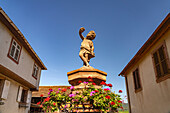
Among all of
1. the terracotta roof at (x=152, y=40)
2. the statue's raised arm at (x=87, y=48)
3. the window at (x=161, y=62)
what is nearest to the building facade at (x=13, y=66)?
the statue's raised arm at (x=87, y=48)

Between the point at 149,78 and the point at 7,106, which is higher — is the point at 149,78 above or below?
above

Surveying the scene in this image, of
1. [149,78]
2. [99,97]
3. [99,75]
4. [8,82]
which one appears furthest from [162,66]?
[8,82]

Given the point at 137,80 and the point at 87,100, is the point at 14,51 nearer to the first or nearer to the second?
the point at 87,100

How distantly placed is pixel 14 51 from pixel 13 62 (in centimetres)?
79

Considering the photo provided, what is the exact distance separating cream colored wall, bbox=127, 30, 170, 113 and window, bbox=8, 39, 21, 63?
336 inches

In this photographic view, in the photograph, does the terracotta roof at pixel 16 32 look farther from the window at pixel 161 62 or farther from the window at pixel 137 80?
the window at pixel 137 80

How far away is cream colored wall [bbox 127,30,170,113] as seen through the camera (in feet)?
19.7

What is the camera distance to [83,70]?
5234mm

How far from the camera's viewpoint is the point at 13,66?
29.6 ft

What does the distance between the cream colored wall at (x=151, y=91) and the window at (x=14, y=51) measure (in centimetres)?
854

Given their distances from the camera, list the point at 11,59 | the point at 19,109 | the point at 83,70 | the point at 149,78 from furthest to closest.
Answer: the point at 19,109, the point at 11,59, the point at 149,78, the point at 83,70

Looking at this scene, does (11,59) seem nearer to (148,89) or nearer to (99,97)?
(99,97)

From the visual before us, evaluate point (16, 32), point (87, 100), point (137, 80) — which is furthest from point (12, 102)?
point (137, 80)

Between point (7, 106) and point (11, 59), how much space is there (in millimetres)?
3612
